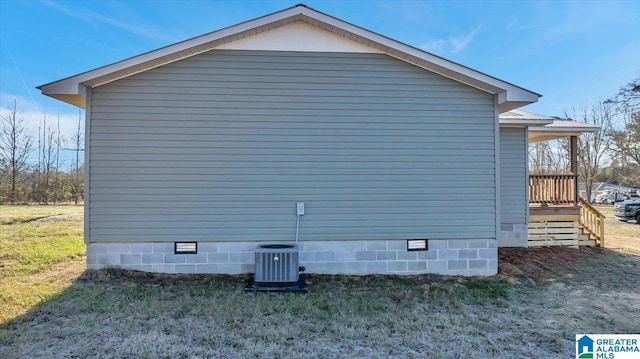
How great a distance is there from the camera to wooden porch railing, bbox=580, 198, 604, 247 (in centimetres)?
901

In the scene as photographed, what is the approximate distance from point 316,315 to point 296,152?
2.68 m

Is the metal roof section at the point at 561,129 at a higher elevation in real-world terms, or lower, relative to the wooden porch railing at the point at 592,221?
higher

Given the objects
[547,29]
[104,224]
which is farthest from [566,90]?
[104,224]

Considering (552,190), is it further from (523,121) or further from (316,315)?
(316,315)

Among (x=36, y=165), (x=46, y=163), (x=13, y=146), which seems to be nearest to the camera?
(x=13, y=146)

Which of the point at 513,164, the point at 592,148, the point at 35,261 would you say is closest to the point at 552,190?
the point at 513,164

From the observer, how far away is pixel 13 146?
733 inches

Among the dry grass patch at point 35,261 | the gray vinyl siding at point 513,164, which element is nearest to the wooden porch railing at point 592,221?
the gray vinyl siding at point 513,164

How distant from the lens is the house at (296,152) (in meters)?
5.48

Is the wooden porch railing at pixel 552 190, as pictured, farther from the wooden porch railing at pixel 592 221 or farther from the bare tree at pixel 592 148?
the bare tree at pixel 592 148

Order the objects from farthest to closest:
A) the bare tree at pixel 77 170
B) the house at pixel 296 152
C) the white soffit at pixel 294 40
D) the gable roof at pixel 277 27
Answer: the bare tree at pixel 77 170
the white soffit at pixel 294 40
the house at pixel 296 152
the gable roof at pixel 277 27

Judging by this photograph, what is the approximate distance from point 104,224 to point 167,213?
101 cm

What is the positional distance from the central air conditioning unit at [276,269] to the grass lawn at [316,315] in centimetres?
29

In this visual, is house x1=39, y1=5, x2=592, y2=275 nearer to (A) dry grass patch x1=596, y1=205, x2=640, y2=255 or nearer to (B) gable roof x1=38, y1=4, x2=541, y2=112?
(B) gable roof x1=38, y1=4, x2=541, y2=112
